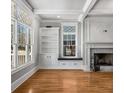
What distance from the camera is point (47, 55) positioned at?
8.56 metres

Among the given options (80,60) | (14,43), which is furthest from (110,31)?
(14,43)

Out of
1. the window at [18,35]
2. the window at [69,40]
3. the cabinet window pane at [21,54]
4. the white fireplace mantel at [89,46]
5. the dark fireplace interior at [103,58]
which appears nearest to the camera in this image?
the window at [18,35]

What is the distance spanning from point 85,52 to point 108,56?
4.49ft

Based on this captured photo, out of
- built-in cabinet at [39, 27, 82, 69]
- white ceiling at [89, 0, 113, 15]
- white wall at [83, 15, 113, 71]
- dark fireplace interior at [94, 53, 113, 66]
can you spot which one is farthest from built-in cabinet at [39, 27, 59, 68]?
white ceiling at [89, 0, 113, 15]

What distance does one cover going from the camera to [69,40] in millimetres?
8758

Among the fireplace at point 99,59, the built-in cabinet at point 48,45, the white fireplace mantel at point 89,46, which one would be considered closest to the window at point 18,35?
the built-in cabinet at point 48,45

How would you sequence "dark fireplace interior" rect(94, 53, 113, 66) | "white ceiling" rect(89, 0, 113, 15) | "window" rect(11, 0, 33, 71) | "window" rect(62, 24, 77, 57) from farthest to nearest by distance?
1. "window" rect(62, 24, 77, 57)
2. "dark fireplace interior" rect(94, 53, 113, 66)
3. "white ceiling" rect(89, 0, 113, 15)
4. "window" rect(11, 0, 33, 71)

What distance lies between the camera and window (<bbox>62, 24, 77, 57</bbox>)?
871 centimetres

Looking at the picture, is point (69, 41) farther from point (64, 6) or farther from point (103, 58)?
point (64, 6)

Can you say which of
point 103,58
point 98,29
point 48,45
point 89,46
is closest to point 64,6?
point 98,29

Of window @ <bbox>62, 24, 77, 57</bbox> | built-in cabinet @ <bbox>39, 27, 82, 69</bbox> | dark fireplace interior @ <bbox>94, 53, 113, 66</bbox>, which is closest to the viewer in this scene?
dark fireplace interior @ <bbox>94, 53, 113, 66</bbox>

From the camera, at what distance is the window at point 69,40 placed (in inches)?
343

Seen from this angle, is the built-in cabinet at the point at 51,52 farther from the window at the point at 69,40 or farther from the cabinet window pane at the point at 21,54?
the cabinet window pane at the point at 21,54

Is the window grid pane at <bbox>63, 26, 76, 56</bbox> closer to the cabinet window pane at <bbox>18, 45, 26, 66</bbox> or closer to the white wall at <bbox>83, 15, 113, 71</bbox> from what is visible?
the white wall at <bbox>83, 15, 113, 71</bbox>
